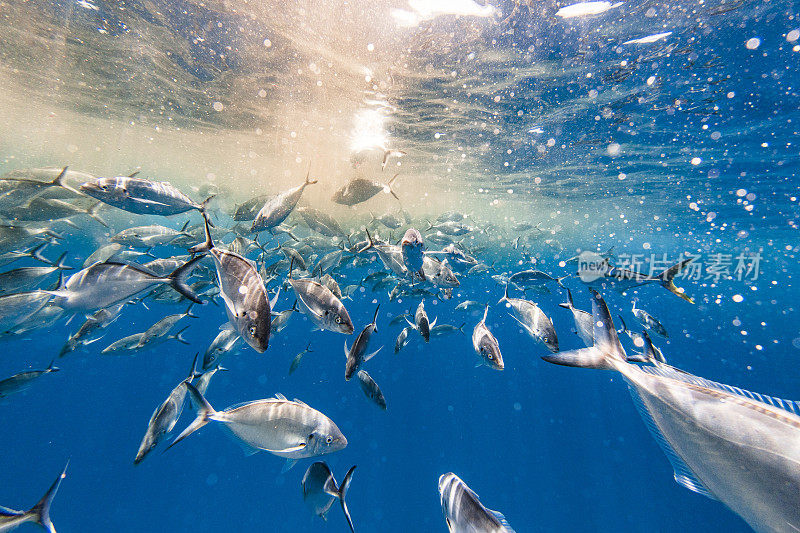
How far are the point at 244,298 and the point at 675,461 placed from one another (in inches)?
108

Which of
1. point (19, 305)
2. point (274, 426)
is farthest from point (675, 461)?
point (19, 305)

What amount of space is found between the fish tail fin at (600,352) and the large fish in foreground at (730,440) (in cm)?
20

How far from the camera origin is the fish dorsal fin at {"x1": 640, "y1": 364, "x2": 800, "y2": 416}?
1353mm

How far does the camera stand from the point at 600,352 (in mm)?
2098

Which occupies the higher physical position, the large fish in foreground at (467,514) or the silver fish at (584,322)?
the silver fish at (584,322)

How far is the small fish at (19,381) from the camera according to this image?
13.4 feet

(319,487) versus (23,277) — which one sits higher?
(23,277)

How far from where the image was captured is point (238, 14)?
26.5 ft

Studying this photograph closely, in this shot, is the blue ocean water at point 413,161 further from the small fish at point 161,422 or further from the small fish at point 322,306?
the small fish at point 322,306

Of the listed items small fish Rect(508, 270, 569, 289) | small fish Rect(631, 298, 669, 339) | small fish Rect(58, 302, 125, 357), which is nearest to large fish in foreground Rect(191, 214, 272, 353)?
small fish Rect(58, 302, 125, 357)

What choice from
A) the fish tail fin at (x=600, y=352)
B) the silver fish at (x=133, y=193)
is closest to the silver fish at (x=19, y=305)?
the silver fish at (x=133, y=193)

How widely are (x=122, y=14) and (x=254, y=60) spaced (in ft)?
11.1

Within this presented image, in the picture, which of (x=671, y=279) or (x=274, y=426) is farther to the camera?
(x=671, y=279)

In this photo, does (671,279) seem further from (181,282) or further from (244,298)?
(181,282)
